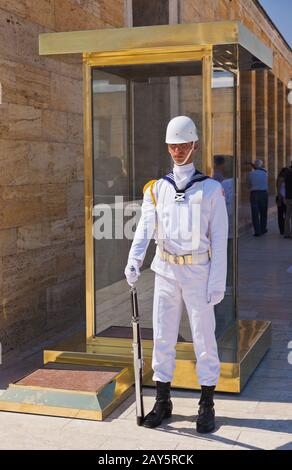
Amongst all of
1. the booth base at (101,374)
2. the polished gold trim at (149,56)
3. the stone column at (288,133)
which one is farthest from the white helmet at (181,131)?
the stone column at (288,133)

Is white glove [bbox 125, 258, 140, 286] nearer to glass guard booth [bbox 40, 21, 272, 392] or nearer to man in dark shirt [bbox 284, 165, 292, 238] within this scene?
glass guard booth [bbox 40, 21, 272, 392]

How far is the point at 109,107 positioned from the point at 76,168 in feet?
5.35

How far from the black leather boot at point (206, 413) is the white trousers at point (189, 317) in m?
0.06

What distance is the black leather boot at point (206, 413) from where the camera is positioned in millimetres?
4734

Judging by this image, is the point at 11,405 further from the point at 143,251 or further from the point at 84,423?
the point at 143,251

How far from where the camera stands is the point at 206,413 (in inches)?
189

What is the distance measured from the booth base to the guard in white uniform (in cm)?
51

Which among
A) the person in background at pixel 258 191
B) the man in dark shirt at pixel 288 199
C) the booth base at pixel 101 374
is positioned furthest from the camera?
the person in background at pixel 258 191

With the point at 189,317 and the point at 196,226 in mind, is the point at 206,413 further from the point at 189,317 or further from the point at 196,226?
the point at 196,226

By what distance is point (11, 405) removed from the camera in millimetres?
5176

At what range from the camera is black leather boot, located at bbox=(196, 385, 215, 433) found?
473 cm

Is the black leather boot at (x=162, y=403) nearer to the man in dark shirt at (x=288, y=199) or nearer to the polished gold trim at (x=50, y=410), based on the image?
the polished gold trim at (x=50, y=410)

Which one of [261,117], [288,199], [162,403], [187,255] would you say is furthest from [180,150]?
[261,117]

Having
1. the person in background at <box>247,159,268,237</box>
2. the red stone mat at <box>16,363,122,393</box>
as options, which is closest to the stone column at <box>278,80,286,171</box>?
the person in background at <box>247,159,268,237</box>
